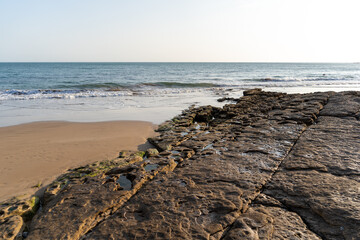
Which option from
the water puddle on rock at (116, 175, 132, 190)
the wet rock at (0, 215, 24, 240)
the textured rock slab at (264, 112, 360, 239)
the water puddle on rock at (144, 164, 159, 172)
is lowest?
the wet rock at (0, 215, 24, 240)

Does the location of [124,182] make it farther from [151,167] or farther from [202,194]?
[202,194]

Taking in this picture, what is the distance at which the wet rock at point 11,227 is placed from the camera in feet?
7.34

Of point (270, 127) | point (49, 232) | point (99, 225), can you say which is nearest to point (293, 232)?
point (99, 225)

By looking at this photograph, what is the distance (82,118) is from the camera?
26.9ft

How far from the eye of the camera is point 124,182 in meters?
2.96

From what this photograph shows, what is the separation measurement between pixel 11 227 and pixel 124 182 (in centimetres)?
118

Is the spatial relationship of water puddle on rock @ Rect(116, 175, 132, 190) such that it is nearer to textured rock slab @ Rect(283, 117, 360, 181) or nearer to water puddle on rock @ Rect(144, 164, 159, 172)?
water puddle on rock @ Rect(144, 164, 159, 172)

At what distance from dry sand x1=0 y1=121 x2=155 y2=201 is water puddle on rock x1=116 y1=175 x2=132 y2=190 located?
4.56 feet

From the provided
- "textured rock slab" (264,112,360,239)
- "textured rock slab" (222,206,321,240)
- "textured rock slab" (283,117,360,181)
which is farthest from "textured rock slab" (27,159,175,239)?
"textured rock slab" (283,117,360,181)

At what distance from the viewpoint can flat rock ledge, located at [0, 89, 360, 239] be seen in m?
1.95

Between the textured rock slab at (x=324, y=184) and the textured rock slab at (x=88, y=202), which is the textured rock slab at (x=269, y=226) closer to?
the textured rock slab at (x=324, y=184)

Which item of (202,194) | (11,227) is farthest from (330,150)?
(11,227)

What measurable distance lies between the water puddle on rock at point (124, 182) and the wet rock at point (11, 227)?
1.06 m

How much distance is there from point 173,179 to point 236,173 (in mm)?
753
